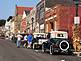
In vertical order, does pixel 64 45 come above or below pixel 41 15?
below

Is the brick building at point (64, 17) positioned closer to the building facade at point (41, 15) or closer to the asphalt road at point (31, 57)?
the building facade at point (41, 15)

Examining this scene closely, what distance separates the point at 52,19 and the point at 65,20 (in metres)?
6.53

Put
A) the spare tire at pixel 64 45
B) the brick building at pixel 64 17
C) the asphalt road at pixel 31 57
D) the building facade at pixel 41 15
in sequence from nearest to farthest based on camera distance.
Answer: the asphalt road at pixel 31 57
the spare tire at pixel 64 45
the brick building at pixel 64 17
the building facade at pixel 41 15

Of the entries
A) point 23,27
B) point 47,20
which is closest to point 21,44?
point 47,20

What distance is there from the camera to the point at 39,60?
2281 centimetres

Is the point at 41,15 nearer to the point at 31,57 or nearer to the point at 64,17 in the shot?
the point at 64,17

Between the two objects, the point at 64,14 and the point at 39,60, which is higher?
the point at 64,14

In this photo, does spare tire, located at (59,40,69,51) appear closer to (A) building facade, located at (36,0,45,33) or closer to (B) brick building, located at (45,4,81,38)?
(B) brick building, located at (45,4,81,38)

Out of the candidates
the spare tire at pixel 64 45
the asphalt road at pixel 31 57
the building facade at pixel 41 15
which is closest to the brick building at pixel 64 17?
the building facade at pixel 41 15

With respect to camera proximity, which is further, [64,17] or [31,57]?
[64,17]

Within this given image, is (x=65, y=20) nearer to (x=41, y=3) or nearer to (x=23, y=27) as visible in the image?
(x=41, y=3)

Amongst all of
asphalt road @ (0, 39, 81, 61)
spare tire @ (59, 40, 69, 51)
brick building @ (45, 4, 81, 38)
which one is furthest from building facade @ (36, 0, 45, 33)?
asphalt road @ (0, 39, 81, 61)

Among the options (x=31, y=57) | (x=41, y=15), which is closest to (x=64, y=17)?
(x=41, y=15)

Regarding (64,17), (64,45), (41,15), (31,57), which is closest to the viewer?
(31,57)
